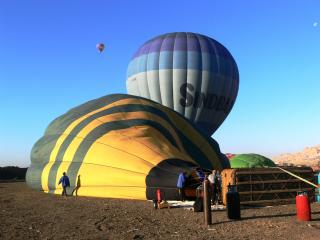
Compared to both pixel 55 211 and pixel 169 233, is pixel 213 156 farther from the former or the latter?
pixel 169 233

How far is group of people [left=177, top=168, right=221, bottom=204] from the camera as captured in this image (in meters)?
13.2

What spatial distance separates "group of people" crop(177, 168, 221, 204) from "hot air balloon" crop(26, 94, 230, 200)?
268mm

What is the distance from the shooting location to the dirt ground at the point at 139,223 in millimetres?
8508

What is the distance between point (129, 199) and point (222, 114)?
18139 millimetres

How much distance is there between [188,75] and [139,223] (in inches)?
817

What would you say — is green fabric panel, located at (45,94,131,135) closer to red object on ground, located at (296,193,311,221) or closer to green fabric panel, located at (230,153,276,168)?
red object on ground, located at (296,193,311,221)

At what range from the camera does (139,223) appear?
32.4 ft

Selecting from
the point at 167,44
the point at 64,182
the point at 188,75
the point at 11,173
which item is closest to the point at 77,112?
the point at 64,182

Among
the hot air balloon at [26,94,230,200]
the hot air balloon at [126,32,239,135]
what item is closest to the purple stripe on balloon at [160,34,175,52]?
the hot air balloon at [126,32,239,135]

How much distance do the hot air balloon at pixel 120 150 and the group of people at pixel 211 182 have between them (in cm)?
27

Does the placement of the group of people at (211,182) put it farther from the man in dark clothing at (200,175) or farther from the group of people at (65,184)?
the group of people at (65,184)

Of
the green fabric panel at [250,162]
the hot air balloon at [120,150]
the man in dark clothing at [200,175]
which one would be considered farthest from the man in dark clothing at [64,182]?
the green fabric panel at [250,162]

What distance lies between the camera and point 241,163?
2892 cm

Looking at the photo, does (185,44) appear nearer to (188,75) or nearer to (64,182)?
(188,75)
